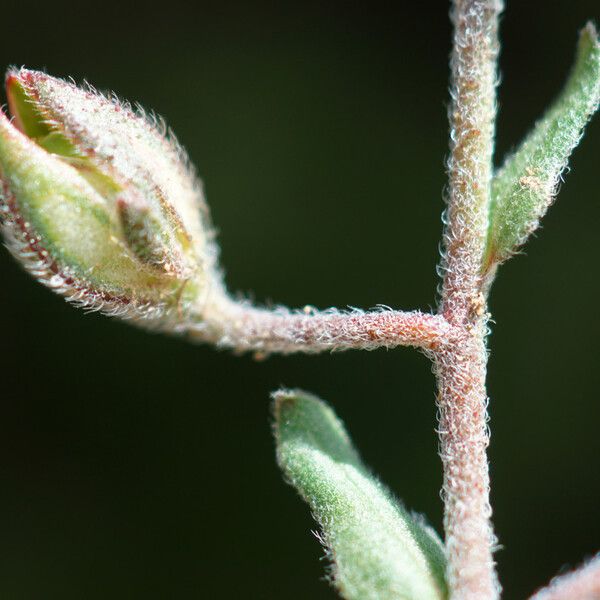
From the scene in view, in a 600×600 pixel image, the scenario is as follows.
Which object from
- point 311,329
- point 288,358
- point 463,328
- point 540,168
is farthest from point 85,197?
point 288,358

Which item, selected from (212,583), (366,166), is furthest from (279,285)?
(212,583)

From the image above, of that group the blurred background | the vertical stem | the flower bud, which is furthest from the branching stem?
the blurred background

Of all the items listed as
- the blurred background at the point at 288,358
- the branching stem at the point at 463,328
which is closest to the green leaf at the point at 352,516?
the branching stem at the point at 463,328

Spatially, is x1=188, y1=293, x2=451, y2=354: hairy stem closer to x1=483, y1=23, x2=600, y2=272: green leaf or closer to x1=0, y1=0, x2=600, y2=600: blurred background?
x1=483, y1=23, x2=600, y2=272: green leaf

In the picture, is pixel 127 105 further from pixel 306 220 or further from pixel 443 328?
pixel 306 220

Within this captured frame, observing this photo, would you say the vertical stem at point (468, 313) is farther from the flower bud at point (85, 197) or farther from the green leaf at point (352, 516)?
the flower bud at point (85, 197)

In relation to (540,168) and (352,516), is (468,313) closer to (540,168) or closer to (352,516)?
(540,168)

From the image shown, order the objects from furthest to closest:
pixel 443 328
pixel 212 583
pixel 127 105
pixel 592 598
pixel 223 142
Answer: pixel 223 142
pixel 212 583
pixel 127 105
pixel 443 328
pixel 592 598
